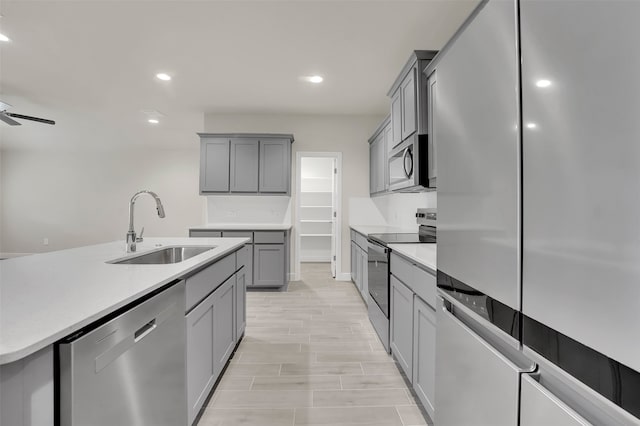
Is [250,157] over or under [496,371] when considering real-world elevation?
over

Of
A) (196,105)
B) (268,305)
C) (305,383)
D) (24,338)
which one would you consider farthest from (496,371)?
(196,105)

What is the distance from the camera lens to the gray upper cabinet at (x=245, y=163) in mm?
4586

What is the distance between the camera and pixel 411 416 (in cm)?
177

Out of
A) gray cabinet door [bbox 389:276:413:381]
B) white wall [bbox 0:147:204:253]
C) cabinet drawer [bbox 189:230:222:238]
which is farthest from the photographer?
white wall [bbox 0:147:204:253]

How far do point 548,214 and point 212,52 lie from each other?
320 centimetres

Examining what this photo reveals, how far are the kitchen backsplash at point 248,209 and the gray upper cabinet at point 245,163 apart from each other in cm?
38

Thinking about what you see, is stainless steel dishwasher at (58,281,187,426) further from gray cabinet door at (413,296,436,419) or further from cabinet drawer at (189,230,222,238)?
cabinet drawer at (189,230,222,238)

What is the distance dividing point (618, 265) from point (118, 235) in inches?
345

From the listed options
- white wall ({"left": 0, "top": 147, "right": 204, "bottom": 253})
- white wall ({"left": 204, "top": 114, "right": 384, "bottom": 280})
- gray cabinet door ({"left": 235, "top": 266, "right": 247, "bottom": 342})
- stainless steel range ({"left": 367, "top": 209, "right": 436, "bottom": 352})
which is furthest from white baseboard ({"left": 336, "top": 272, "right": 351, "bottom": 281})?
white wall ({"left": 0, "top": 147, "right": 204, "bottom": 253})

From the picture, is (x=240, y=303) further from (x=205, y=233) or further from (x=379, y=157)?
(x=379, y=157)

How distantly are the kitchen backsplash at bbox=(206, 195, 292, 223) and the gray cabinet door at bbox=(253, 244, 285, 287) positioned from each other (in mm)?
788

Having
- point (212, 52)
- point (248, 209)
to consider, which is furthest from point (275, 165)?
point (212, 52)

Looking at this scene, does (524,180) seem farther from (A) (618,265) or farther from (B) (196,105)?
(B) (196,105)

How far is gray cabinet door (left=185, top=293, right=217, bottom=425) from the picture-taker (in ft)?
5.01
